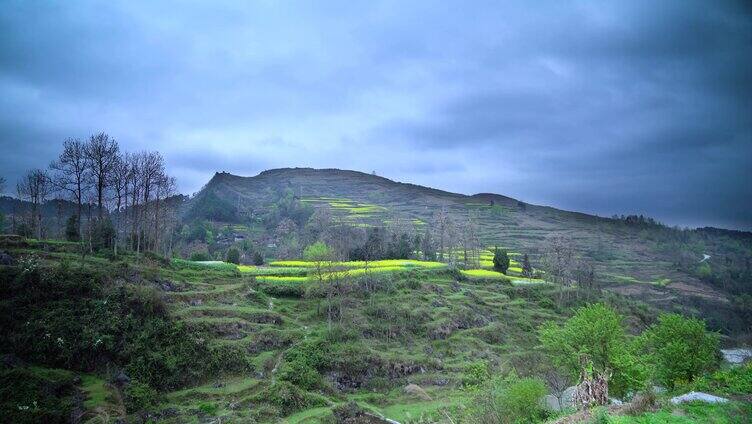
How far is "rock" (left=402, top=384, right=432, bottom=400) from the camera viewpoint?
49.0 m

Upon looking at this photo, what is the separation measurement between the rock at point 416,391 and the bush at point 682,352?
23.7 m

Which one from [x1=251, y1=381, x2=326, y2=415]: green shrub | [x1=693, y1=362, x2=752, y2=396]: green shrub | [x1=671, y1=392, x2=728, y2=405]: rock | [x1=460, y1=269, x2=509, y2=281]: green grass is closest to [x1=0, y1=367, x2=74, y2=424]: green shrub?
[x1=251, y1=381, x2=326, y2=415]: green shrub

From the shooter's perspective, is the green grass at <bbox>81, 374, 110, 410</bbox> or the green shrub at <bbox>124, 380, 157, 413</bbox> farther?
the green shrub at <bbox>124, 380, 157, 413</bbox>

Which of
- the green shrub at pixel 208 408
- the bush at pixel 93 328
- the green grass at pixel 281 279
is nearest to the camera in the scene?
the bush at pixel 93 328

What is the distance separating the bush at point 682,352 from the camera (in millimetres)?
34000

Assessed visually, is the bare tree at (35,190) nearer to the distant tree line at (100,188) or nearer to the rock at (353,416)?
the distant tree line at (100,188)

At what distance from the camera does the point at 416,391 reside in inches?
1972

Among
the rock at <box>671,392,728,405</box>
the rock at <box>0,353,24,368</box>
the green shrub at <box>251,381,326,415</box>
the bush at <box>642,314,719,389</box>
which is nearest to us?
the rock at <box>671,392,728,405</box>

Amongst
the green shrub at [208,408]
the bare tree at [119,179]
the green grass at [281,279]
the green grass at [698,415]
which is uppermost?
the bare tree at [119,179]

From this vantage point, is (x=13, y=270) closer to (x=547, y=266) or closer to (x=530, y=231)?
(x=547, y=266)

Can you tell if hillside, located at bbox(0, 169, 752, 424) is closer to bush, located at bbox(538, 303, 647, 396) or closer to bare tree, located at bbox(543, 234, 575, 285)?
bush, located at bbox(538, 303, 647, 396)

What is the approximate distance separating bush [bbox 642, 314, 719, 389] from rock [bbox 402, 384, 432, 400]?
2373 cm

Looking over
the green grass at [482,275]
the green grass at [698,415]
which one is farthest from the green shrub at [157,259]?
the green grass at [482,275]

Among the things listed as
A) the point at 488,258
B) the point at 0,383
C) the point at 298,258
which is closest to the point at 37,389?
the point at 0,383
